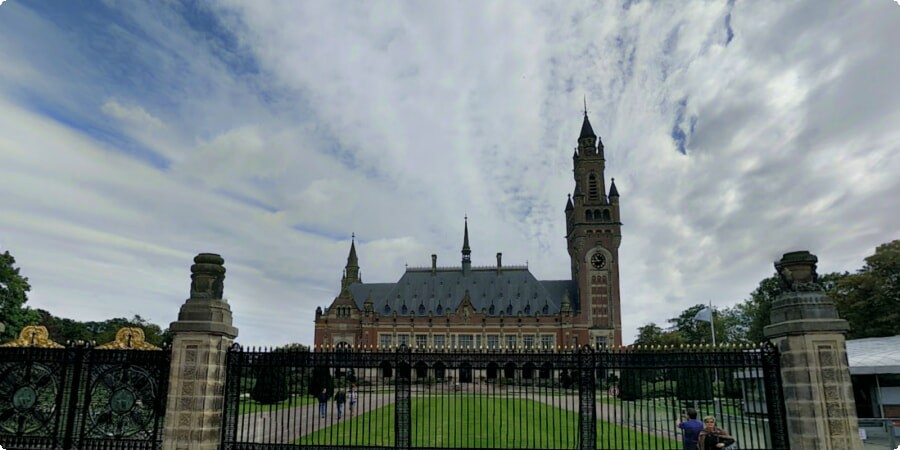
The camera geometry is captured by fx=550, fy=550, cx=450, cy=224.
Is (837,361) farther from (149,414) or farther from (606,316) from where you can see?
(606,316)

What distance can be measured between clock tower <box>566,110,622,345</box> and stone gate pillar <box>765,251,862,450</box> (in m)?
55.2

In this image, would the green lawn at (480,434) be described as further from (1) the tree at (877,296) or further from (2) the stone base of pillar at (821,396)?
(1) the tree at (877,296)

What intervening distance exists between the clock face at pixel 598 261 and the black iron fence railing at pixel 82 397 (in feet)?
200

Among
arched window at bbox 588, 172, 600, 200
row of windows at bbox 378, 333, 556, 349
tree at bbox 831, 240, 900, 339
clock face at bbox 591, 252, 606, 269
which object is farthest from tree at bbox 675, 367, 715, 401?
arched window at bbox 588, 172, 600, 200

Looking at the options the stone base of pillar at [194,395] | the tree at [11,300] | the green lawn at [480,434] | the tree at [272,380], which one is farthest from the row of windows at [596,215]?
the stone base of pillar at [194,395]

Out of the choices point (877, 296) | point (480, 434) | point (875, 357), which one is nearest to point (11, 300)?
point (480, 434)

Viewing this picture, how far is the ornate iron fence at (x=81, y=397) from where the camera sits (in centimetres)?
1013

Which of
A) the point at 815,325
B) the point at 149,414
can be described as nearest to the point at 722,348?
the point at 815,325

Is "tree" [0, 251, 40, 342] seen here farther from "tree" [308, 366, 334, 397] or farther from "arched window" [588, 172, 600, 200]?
"arched window" [588, 172, 600, 200]

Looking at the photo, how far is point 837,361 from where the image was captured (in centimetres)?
947

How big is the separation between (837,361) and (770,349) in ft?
3.31

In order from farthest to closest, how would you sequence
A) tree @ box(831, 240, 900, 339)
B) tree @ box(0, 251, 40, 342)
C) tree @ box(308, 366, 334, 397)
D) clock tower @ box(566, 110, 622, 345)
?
1. clock tower @ box(566, 110, 622, 345)
2. tree @ box(831, 240, 900, 339)
3. tree @ box(0, 251, 40, 342)
4. tree @ box(308, 366, 334, 397)

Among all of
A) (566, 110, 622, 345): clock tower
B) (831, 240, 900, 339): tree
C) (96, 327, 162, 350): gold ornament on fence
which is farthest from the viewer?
(566, 110, 622, 345): clock tower

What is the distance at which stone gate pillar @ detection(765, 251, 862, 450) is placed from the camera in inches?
367
